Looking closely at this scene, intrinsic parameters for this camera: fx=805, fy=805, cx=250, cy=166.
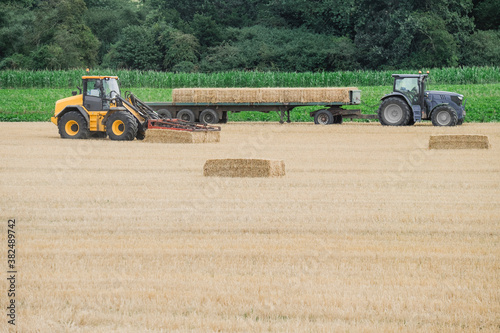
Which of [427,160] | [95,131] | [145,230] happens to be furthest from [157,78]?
[145,230]

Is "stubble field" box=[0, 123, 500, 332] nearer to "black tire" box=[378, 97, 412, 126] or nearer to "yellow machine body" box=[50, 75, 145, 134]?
"yellow machine body" box=[50, 75, 145, 134]

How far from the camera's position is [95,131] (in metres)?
24.6

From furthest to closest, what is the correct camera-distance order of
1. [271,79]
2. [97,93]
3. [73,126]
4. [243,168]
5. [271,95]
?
[271,79], [271,95], [73,126], [97,93], [243,168]

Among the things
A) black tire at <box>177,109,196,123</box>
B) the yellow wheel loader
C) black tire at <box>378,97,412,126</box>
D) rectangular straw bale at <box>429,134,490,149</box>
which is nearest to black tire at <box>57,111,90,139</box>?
the yellow wheel loader

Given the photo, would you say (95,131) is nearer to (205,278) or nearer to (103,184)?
(103,184)

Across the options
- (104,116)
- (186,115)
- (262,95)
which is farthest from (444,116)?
(104,116)

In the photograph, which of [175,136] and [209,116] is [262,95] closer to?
[209,116]

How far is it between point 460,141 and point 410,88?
9.22 metres

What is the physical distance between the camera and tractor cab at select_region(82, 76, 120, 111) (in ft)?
76.8

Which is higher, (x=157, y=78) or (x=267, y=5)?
(x=267, y=5)

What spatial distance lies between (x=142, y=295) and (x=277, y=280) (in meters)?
1.23

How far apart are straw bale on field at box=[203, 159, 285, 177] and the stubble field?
1.22 feet

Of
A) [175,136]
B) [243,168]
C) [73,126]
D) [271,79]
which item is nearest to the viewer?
[243,168]

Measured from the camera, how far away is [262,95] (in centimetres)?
3111
